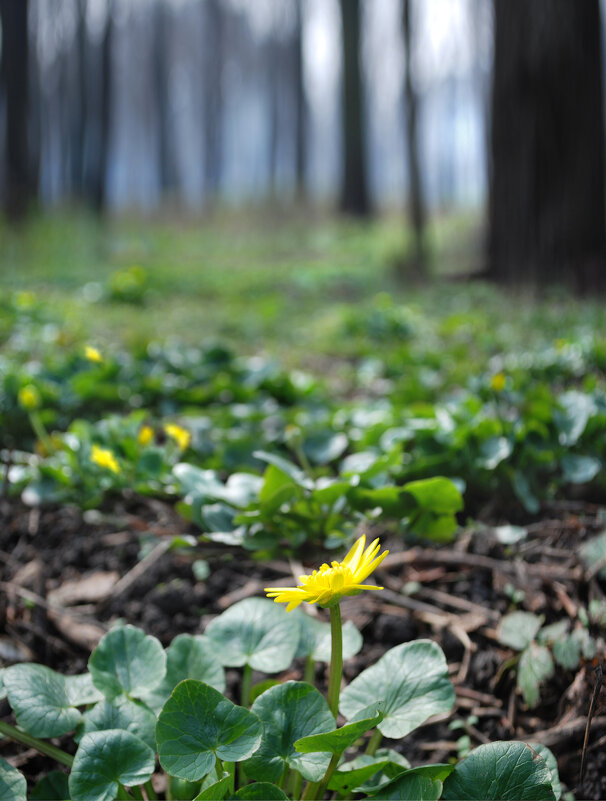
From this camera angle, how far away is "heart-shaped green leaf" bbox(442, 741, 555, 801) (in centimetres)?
79

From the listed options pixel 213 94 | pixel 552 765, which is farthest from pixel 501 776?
pixel 213 94

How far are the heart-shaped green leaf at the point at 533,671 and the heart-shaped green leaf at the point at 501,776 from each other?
0.35m

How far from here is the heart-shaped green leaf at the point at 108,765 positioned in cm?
82

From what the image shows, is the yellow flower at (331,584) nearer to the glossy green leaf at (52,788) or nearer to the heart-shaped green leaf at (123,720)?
the heart-shaped green leaf at (123,720)

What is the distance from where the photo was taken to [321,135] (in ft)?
144

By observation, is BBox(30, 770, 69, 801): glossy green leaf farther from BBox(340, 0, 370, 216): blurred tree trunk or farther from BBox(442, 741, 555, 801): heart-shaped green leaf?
BBox(340, 0, 370, 216): blurred tree trunk

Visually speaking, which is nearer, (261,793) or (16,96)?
(261,793)

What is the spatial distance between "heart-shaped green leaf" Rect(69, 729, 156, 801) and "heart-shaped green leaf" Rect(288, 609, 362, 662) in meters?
0.29

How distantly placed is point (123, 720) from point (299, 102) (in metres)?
20.3

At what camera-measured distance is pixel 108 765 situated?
832 millimetres

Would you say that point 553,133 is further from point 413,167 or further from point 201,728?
point 201,728

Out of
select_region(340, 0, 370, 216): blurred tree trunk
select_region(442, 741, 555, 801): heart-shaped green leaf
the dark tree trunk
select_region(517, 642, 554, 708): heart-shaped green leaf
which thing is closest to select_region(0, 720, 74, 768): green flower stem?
select_region(442, 741, 555, 801): heart-shaped green leaf

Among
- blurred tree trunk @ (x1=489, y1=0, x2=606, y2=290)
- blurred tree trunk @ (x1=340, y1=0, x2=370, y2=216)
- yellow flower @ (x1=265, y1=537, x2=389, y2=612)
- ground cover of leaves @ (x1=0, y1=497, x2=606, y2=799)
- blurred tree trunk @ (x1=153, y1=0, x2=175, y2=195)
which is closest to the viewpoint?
yellow flower @ (x1=265, y1=537, x2=389, y2=612)

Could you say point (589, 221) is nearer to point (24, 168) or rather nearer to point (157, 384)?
point (157, 384)
